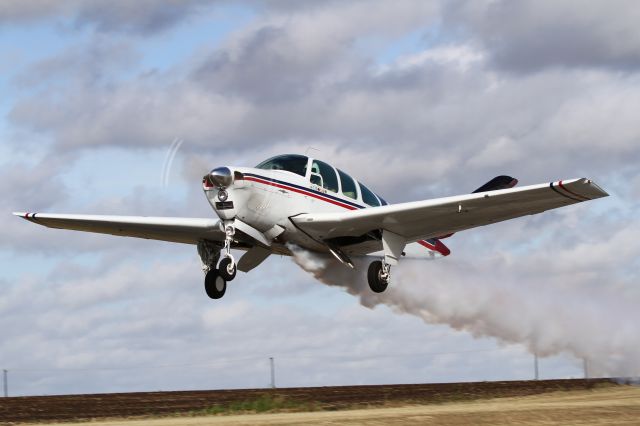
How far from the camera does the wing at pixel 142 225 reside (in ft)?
84.9

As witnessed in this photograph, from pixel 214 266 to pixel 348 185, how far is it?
420 cm

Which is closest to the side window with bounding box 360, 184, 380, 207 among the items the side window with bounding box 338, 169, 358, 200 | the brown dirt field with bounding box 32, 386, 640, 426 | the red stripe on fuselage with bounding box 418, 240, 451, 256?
the side window with bounding box 338, 169, 358, 200

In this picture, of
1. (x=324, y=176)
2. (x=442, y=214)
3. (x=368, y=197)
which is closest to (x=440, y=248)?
(x=368, y=197)

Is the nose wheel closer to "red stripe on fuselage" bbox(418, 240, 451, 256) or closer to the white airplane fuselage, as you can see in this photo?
the white airplane fuselage

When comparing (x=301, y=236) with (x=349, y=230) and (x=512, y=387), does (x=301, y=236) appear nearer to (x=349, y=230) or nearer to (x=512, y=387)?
(x=349, y=230)

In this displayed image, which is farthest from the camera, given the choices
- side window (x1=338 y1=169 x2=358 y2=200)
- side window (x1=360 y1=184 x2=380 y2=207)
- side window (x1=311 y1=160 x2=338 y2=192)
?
side window (x1=360 y1=184 x2=380 y2=207)

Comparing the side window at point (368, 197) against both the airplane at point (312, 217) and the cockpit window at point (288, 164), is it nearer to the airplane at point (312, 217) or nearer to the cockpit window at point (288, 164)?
the airplane at point (312, 217)

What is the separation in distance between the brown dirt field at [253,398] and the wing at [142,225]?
14.0 ft

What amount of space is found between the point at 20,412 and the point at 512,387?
12.4 meters

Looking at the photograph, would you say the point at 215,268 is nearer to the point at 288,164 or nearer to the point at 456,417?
the point at 288,164

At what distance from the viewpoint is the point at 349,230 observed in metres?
25.1

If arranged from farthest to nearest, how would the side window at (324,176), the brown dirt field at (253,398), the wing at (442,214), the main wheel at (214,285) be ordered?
the main wheel at (214,285) → the side window at (324,176) → the wing at (442,214) → the brown dirt field at (253,398)

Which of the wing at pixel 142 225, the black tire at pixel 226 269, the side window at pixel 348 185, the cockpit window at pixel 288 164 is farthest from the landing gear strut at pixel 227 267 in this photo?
the side window at pixel 348 185

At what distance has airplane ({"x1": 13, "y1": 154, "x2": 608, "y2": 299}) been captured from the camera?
23031 mm
